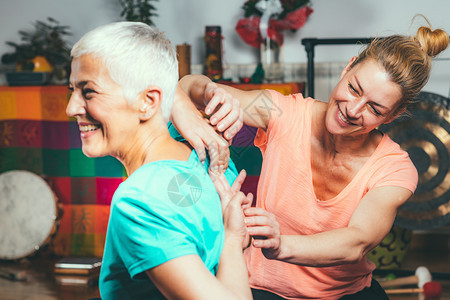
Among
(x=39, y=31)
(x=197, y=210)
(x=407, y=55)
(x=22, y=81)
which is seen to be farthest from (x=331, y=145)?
(x=39, y=31)

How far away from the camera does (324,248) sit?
1093mm

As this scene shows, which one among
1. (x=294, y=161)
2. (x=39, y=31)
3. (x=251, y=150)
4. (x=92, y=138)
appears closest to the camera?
(x=92, y=138)

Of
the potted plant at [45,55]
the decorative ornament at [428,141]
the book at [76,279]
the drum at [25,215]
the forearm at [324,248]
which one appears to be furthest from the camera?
the potted plant at [45,55]

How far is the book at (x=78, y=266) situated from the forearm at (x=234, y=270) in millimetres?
1747

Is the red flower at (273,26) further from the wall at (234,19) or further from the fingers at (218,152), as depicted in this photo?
the fingers at (218,152)

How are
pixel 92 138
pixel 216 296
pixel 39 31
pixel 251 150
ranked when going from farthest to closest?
pixel 39 31 < pixel 251 150 < pixel 92 138 < pixel 216 296

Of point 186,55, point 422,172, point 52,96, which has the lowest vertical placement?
point 422,172

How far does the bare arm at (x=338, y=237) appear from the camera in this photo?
0.96 meters

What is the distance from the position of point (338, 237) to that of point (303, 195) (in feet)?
0.60

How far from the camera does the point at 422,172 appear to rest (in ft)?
7.28

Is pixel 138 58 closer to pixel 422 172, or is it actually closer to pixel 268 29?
pixel 422 172

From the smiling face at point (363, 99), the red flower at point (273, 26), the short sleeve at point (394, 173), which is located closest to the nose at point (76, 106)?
the smiling face at point (363, 99)

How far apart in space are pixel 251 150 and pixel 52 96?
1066 mm

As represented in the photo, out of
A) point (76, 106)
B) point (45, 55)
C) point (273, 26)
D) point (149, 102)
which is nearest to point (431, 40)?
point (149, 102)
